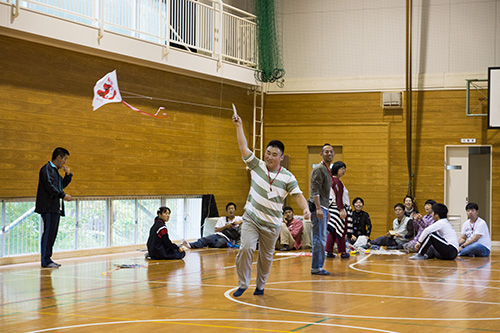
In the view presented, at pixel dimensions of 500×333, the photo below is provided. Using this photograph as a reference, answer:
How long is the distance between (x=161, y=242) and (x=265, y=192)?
16.2ft

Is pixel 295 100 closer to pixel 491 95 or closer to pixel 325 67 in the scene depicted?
pixel 325 67

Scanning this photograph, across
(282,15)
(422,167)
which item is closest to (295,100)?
(282,15)

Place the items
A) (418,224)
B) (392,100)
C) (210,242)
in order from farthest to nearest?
1. (392,100)
2. (210,242)
3. (418,224)

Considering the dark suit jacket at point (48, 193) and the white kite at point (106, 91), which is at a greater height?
the white kite at point (106, 91)

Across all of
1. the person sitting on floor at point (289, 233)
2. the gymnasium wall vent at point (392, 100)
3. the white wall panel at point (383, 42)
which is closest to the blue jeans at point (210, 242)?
the person sitting on floor at point (289, 233)

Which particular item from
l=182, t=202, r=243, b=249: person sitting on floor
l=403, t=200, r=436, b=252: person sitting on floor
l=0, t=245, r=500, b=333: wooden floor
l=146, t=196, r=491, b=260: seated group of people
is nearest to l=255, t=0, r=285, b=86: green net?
l=182, t=202, r=243, b=249: person sitting on floor

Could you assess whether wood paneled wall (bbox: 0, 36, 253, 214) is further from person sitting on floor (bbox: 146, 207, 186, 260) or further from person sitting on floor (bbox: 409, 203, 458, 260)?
person sitting on floor (bbox: 409, 203, 458, 260)

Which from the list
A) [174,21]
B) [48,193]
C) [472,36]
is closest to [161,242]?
[48,193]

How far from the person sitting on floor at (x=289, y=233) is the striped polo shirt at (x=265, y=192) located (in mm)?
6337

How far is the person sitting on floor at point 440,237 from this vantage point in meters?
11.3

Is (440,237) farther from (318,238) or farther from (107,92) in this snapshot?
(107,92)

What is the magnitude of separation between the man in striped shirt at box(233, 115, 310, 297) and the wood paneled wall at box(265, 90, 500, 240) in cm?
987

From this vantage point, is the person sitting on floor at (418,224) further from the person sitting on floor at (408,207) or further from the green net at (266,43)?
the green net at (266,43)

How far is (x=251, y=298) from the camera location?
274 inches
